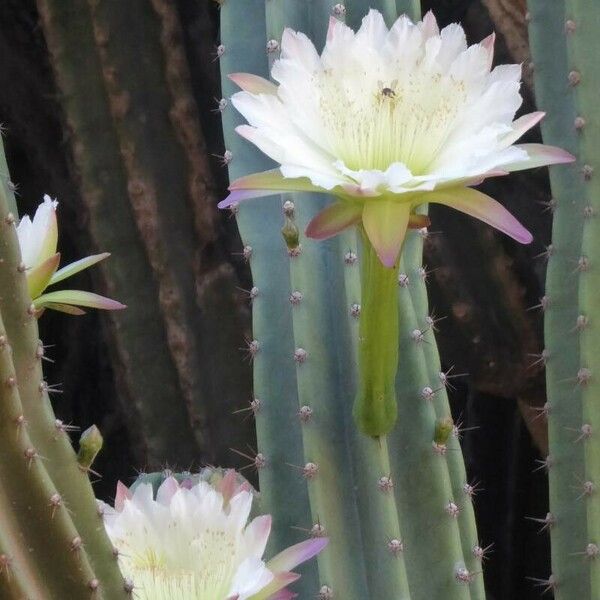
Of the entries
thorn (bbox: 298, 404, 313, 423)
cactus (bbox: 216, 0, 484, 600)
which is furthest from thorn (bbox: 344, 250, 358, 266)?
thorn (bbox: 298, 404, 313, 423)

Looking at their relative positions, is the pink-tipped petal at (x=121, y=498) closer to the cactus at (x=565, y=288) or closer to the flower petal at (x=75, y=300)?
the flower petal at (x=75, y=300)

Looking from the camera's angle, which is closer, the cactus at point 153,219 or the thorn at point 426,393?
the thorn at point 426,393

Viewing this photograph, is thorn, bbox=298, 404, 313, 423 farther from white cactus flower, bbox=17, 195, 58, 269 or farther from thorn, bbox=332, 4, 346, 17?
thorn, bbox=332, 4, 346, 17

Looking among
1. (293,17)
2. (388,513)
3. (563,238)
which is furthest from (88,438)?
Result: (563,238)

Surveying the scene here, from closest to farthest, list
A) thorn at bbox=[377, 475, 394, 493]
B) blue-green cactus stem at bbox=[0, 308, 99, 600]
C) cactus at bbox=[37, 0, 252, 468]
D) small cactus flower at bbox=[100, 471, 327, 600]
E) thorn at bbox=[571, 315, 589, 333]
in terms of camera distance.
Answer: blue-green cactus stem at bbox=[0, 308, 99, 600] → small cactus flower at bbox=[100, 471, 327, 600] → thorn at bbox=[377, 475, 394, 493] → thorn at bbox=[571, 315, 589, 333] → cactus at bbox=[37, 0, 252, 468]

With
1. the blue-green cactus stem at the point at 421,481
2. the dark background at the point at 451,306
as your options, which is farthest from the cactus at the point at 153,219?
the blue-green cactus stem at the point at 421,481
